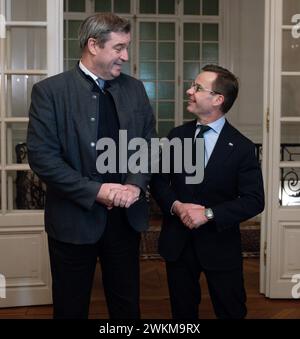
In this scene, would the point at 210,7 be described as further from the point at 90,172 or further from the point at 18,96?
the point at 90,172

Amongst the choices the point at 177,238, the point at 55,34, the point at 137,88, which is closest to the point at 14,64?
the point at 55,34

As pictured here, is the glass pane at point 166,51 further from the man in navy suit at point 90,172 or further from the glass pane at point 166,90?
the man in navy suit at point 90,172

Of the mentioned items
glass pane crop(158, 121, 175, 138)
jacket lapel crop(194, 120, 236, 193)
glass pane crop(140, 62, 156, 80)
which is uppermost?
glass pane crop(140, 62, 156, 80)

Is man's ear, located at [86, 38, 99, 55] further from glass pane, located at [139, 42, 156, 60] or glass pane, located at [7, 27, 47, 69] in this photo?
glass pane, located at [139, 42, 156, 60]

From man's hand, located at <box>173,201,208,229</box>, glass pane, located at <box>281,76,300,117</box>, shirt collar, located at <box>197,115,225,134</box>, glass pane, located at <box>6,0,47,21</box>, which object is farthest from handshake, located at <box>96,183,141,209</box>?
glass pane, located at <box>281,76,300,117</box>

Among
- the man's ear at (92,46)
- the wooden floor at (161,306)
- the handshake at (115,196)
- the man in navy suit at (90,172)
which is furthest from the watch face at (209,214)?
the wooden floor at (161,306)

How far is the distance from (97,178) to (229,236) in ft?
2.28

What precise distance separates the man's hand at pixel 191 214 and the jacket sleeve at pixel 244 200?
0.18 feet

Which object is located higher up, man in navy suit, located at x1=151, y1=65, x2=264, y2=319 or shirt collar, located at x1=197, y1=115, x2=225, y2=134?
shirt collar, located at x1=197, y1=115, x2=225, y2=134

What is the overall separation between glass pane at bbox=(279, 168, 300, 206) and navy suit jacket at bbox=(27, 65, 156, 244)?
181 centimetres

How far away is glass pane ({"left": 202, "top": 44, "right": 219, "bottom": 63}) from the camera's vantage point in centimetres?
784

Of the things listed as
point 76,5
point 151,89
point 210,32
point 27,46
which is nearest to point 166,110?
point 151,89

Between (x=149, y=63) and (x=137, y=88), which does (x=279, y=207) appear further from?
(x=149, y=63)

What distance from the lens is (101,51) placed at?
1848 millimetres
